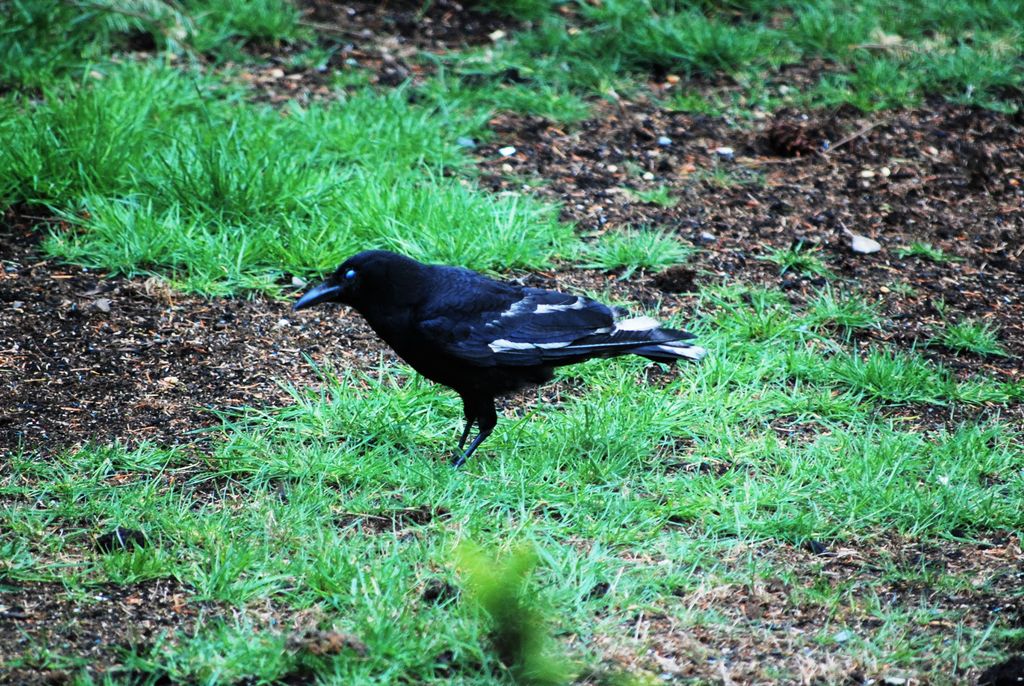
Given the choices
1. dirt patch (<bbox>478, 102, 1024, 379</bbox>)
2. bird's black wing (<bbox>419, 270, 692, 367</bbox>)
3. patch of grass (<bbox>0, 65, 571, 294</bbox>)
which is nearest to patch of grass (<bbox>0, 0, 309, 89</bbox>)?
patch of grass (<bbox>0, 65, 571, 294</bbox>)

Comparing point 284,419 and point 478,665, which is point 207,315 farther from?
point 478,665

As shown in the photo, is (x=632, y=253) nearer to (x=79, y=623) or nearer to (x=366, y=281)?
(x=366, y=281)

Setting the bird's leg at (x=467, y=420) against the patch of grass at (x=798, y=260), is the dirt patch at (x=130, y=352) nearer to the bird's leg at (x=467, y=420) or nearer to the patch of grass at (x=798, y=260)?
the bird's leg at (x=467, y=420)

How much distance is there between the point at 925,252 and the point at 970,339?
83cm

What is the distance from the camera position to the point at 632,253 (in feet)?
19.0

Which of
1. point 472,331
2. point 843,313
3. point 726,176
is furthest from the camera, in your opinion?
point 726,176

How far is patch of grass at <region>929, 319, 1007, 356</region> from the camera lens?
207 inches

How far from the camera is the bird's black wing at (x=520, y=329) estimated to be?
428 centimetres

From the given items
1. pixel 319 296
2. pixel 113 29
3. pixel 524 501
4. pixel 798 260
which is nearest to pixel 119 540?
pixel 319 296

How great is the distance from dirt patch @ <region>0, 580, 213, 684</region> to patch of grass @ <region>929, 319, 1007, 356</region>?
3.48m

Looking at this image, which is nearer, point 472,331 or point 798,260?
point 472,331

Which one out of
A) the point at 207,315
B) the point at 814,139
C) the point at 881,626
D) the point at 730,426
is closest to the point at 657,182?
the point at 814,139

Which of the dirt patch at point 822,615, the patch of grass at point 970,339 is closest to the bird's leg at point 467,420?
the dirt patch at point 822,615

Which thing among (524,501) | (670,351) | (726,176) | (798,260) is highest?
(670,351)
